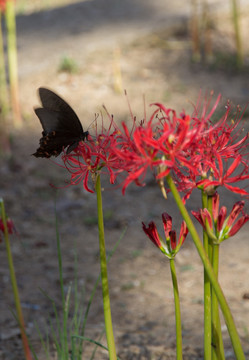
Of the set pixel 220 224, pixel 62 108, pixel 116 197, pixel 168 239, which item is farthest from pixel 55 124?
pixel 116 197

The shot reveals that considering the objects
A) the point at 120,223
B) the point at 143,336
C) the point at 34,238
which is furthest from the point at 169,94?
the point at 143,336

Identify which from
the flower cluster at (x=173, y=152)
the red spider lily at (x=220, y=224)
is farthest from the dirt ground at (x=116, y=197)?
the red spider lily at (x=220, y=224)

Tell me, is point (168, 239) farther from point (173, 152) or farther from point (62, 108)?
point (62, 108)

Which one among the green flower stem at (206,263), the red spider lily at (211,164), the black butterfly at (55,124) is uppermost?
the black butterfly at (55,124)

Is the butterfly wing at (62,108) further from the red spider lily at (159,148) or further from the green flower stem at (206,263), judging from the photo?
the green flower stem at (206,263)

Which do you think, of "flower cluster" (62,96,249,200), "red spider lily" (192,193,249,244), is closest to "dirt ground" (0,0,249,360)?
"flower cluster" (62,96,249,200)

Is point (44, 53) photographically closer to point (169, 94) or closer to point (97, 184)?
point (169, 94)

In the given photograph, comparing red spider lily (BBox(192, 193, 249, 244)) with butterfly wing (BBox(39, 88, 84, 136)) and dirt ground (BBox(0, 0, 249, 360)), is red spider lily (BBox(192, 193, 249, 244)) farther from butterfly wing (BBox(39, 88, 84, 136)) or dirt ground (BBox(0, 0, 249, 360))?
butterfly wing (BBox(39, 88, 84, 136))
